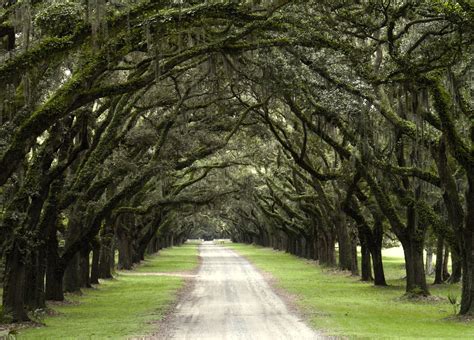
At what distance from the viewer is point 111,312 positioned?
20.8m

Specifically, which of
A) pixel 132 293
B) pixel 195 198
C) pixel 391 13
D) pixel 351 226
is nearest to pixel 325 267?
pixel 351 226

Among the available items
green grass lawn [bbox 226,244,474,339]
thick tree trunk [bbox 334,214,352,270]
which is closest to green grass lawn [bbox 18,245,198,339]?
green grass lawn [bbox 226,244,474,339]

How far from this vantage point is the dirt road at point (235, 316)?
15.3 metres

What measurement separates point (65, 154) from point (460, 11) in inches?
489

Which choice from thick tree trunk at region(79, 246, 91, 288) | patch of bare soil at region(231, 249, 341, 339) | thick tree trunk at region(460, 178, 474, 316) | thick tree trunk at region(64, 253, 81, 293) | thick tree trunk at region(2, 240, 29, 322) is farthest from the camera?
thick tree trunk at region(79, 246, 91, 288)

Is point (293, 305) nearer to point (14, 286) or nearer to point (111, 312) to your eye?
point (111, 312)

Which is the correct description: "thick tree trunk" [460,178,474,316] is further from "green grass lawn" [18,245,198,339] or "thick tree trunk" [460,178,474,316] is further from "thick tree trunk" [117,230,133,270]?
"thick tree trunk" [117,230,133,270]

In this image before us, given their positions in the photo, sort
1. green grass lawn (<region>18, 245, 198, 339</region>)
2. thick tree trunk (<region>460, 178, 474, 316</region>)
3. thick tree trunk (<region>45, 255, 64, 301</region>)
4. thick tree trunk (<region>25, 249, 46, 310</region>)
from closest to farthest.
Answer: green grass lawn (<region>18, 245, 198, 339</region>) → thick tree trunk (<region>460, 178, 474, 316</region>) → thick tree trunk (<region>25, 249, 46, 310</region>) → thick tree trunk (<region>45, 255, 64, 301</region>)

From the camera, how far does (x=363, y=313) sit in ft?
65.3

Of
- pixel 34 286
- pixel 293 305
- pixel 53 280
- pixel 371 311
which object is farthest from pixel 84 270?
pixel 371 311

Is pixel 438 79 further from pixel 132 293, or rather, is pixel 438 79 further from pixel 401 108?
pixel 132 293

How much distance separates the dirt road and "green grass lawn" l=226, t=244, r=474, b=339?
89cm

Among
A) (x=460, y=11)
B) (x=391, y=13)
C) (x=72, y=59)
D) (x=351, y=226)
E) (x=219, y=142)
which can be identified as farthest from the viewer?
(x=351, y=226)

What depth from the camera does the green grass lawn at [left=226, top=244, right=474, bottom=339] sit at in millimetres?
15828
